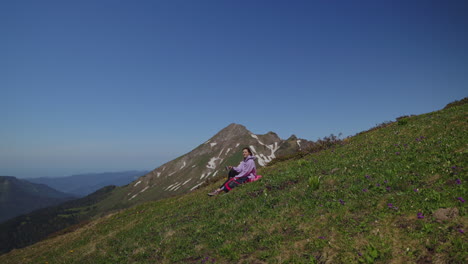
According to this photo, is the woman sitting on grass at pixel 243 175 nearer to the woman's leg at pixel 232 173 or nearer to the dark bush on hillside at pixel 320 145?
the woman's leg at pixel 232 173

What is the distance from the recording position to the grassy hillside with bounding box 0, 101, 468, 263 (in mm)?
6988

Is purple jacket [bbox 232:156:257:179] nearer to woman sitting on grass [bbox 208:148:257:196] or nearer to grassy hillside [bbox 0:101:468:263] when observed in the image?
woman sitting on grass [bbox 208:148:257:196]

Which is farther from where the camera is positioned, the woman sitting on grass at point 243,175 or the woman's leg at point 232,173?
the woman's leg at point 232,173

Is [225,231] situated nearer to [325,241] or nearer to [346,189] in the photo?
[325,241]

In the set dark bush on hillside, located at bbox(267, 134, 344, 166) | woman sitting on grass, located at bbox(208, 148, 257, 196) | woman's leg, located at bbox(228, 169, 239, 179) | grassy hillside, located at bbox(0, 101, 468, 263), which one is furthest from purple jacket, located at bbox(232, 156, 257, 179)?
dark bush on hillside, located at bbox(267, 134, 344, 166)

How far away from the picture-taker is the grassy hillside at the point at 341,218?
699cm

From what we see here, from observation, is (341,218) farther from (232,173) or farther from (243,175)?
(232,173)

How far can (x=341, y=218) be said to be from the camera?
29.2 feet

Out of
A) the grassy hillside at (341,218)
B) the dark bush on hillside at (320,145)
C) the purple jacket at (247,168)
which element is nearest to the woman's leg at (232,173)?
the purple jacket at (247,168)

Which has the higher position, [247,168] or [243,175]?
[247,168]

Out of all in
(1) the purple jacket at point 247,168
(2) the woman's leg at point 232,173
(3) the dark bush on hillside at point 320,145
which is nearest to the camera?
(1) the purple jacket at point 247,168

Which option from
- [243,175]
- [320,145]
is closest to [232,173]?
[243,175]

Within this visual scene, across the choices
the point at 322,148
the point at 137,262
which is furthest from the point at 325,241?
the point at 322,148

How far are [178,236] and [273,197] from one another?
5215 mm
